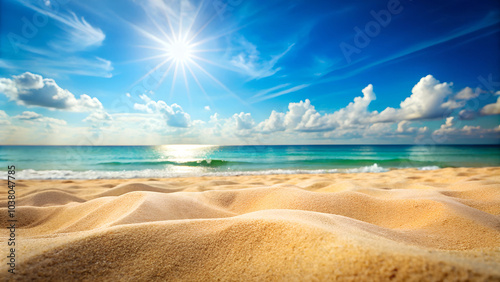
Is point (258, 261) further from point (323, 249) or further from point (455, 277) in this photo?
point (455, 277)

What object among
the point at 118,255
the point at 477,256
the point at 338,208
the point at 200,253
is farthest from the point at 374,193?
the point at 118,255

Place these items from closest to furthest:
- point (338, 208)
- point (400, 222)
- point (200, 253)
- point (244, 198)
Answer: point (200, 253), point (400, 222), point (338, 208), point (244, 198)

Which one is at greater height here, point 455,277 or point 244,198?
point 455,277

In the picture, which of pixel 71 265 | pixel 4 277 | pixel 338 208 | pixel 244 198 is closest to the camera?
pixel 4 277

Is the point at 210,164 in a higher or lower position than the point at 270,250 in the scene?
lower

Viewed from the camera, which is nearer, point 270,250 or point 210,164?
point 270,250

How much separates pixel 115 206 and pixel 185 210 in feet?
2.56

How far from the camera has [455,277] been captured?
0.56m

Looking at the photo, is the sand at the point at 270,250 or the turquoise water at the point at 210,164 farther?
the turquoise water at the point at 210,164

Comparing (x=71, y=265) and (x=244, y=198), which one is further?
(x=244, y=198)

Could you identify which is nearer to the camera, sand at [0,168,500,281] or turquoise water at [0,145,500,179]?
sand at [0,168,500,281]

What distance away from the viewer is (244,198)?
2836 mm

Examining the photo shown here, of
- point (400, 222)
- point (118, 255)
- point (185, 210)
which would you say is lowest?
point (400, 222)

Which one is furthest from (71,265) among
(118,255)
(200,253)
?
(200,253)
